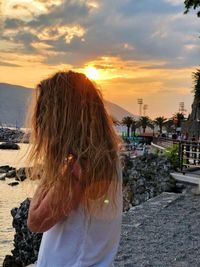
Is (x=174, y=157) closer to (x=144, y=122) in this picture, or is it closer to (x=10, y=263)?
(x=10, y=263)

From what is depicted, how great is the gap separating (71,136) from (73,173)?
15cm

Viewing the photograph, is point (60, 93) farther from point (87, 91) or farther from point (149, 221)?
point (149, 221)

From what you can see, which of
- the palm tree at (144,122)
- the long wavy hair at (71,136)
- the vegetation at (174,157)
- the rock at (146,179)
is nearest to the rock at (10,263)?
the rock at (146,179)

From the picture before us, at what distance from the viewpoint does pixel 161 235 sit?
905cm

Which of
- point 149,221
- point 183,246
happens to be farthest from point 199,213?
point 183,246

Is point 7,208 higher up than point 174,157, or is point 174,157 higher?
point 174,157

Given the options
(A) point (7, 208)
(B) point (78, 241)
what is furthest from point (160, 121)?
(B) point (78, 241)

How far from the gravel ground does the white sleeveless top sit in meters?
4.98

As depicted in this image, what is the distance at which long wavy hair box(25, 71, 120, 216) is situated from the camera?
6.67 ft

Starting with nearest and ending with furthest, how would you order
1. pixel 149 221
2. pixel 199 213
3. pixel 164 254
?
pixel 164 254 < pixel 149 221 < pixel 199 213

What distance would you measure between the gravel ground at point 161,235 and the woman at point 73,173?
4998 millimetres

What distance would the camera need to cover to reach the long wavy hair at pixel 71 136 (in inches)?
80.0

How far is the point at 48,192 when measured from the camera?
201 cm

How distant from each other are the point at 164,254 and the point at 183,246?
635mm
